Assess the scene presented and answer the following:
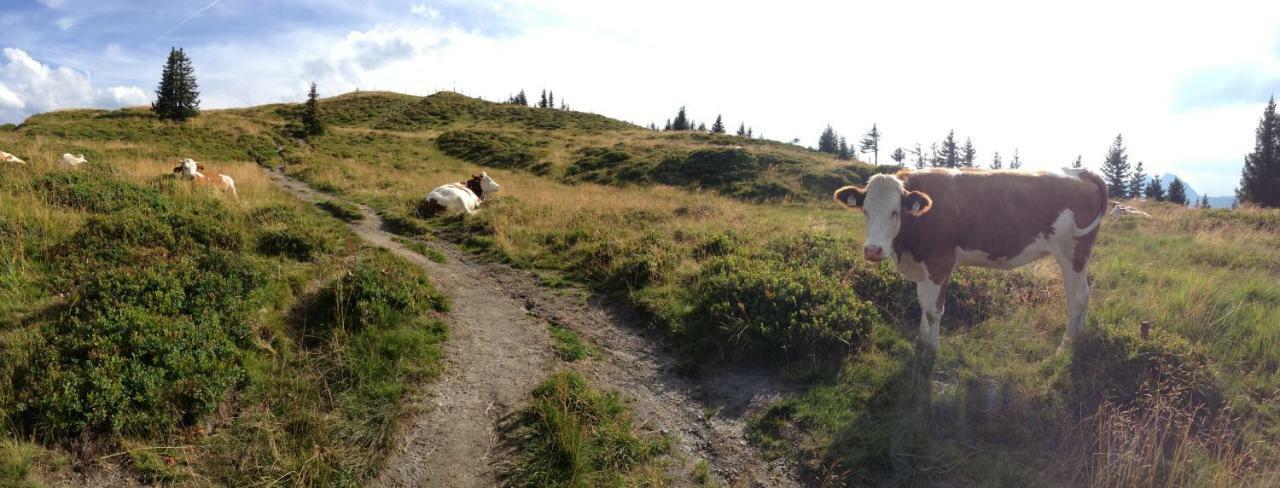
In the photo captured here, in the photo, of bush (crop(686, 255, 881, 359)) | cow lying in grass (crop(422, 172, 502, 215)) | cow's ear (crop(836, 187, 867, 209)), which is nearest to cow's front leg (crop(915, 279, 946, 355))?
bush (crop(686, 255, 881, 359))

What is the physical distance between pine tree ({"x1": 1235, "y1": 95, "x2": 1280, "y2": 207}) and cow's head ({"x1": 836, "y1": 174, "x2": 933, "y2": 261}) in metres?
53.1

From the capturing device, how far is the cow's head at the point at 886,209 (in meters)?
5.94

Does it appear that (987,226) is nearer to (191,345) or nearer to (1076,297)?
(1076,297)

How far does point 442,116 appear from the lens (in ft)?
219

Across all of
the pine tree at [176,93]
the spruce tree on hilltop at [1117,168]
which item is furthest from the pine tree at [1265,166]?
the pine tree at [176,93]

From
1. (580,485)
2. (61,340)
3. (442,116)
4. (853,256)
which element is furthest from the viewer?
(442,116)

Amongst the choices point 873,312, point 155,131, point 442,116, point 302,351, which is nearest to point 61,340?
point 302,351

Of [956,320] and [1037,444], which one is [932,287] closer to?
[956,320]

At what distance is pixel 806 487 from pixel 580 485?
6.19ft

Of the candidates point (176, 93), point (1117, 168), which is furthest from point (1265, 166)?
point (176, 93)

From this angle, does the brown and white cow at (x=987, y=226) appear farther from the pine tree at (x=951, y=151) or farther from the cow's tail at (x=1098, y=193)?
the pine tree at (x=951, y=151)

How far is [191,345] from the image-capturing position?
5059 mm

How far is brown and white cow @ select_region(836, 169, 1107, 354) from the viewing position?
6473mm

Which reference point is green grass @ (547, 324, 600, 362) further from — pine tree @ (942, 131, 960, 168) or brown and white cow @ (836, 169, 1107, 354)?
pine tree @ (942, 131, 960, 168)
